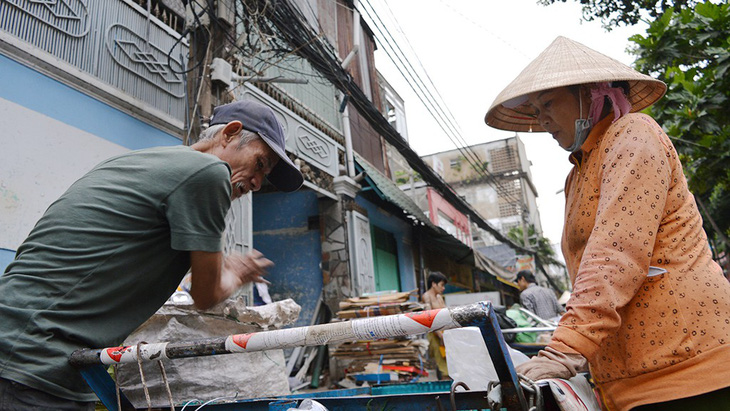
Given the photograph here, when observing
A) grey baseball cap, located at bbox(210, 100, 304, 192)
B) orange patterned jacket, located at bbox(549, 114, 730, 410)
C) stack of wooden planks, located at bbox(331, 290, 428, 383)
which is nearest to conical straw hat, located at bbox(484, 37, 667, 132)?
orange patterned jacket, located at bbox(549, 114, 730, 410)

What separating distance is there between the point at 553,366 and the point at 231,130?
43.0 inches

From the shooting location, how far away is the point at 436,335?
6.60 metres

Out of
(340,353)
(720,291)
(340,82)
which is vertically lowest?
(340,353)

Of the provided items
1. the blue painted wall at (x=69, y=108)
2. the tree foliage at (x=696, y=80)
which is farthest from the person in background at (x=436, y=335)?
the blue painted wall at (x=69, y=108)

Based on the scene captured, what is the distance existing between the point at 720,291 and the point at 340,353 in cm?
533

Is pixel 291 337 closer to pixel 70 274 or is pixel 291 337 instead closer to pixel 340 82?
pixel 70 274

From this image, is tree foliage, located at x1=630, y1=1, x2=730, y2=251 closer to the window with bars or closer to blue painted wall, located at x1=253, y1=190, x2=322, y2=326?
blue painted wall, located at x1=253, y1=190, x2=322, y2=326

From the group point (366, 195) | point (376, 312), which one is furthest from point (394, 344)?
point (366, 195)

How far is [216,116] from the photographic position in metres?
1.53

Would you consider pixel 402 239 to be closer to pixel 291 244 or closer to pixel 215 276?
pixel 291 244

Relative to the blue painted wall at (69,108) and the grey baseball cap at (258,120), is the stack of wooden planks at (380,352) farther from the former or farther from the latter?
the grey baseball cap at (258,120)

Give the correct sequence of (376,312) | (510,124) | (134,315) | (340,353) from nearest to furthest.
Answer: (134,315), (510,124), (376,312), (340,353)

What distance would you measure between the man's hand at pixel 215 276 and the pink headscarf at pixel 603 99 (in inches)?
44.2

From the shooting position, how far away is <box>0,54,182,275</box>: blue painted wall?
386 cm
